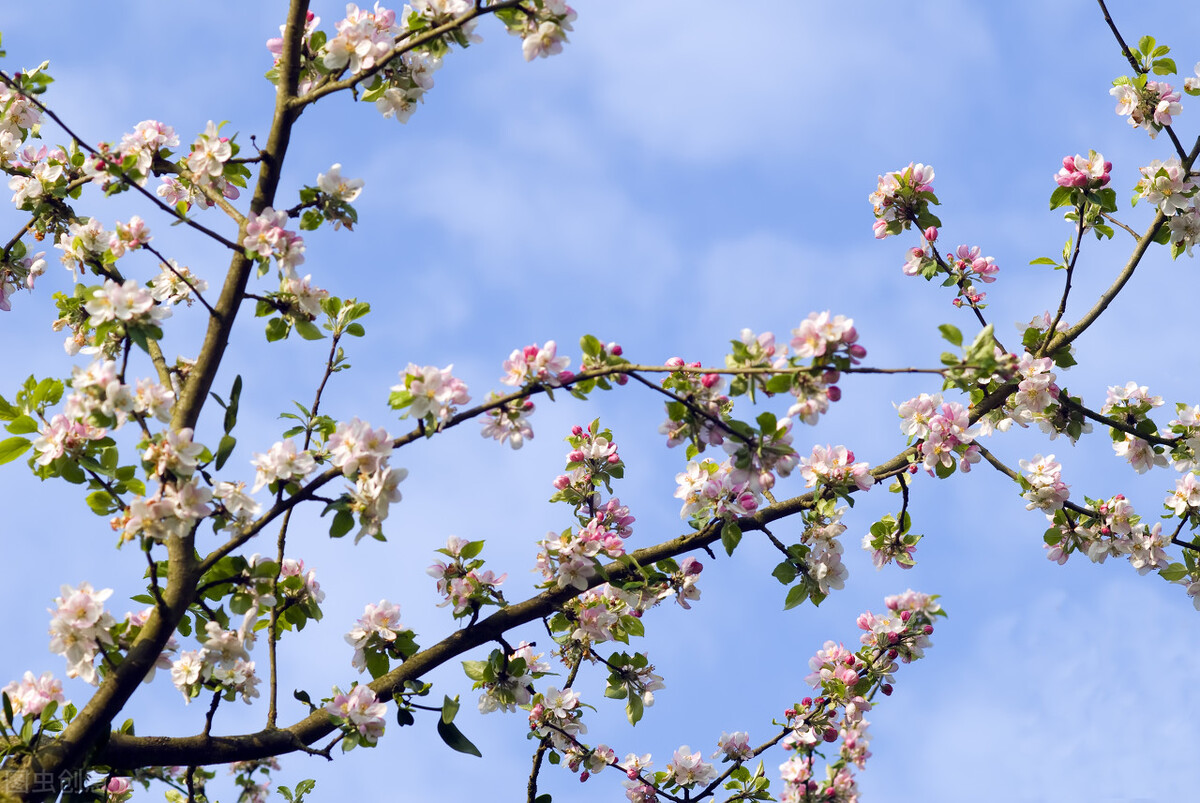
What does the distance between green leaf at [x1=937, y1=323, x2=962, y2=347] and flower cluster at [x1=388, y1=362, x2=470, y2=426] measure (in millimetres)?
1519

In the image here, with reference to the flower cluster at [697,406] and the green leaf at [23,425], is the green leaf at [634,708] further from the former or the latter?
the green leaf at [23,425]

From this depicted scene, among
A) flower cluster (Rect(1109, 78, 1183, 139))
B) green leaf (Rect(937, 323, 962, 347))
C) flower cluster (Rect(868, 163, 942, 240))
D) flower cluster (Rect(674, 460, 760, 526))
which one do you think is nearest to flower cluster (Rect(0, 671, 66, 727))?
flower cluster (Rect(674, 460, 760, 526))

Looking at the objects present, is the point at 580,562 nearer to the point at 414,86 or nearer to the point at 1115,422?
the point at 414,86

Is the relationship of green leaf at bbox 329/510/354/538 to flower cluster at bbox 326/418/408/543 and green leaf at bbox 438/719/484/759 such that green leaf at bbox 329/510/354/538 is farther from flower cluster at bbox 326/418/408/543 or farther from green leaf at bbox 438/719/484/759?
green leaf at bbox 438/719/484/759

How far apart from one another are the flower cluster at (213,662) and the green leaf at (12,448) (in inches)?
34.2

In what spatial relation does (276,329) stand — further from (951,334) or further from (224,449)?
(951,334)

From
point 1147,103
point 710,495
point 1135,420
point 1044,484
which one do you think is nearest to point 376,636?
point 710,495

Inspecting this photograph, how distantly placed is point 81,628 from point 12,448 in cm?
68

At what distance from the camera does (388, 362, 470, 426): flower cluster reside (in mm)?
3279

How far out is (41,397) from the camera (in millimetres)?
3580

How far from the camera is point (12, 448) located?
351 cm

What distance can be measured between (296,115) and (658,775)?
3.29 meters

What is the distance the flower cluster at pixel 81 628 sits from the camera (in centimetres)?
333

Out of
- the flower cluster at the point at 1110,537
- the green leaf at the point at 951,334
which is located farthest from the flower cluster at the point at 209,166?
the flower cluster at the point at 1110,537
